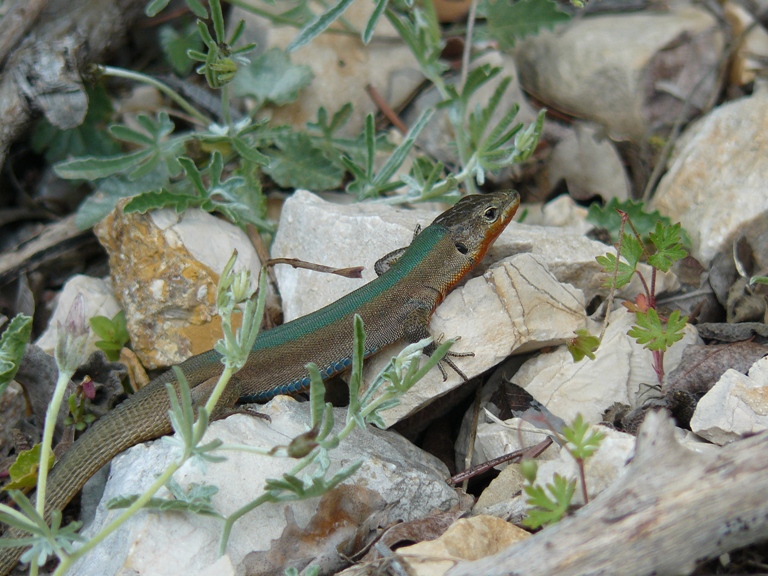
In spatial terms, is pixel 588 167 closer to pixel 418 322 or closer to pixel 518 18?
pixel 518 18

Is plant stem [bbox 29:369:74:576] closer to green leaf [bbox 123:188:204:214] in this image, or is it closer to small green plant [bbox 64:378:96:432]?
small green plant [bbox 64:378:96:432]

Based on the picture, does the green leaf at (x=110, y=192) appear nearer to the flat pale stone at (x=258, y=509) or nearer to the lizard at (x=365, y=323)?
the lizard at (x=365, y=323)

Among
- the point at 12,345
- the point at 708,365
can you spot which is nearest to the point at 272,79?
the point at 12,345

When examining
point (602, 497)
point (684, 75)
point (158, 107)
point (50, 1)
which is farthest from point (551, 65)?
point (602, 497)

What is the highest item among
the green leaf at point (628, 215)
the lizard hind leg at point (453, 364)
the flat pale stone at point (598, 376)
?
the green leaf at point (628, 215)

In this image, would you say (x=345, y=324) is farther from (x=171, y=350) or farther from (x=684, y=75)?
(x=684, y=75)

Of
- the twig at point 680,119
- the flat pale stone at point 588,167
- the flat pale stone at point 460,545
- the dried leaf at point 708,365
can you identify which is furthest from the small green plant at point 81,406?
the twig at point 680,119

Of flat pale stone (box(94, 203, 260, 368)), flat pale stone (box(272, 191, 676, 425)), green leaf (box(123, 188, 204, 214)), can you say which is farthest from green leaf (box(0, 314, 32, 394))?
flat pale stone (box(272, 191, 676, 425))
